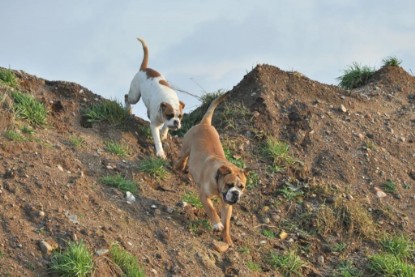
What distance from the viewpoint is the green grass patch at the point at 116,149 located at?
33.2ft

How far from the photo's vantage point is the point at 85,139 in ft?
33.4

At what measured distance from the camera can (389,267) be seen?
29.8 ft

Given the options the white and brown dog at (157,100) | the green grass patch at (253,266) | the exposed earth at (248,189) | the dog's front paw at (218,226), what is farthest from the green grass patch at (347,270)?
the white and brown dog at (157,100)

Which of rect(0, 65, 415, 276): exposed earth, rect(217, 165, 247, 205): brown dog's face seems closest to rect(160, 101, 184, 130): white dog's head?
rect(0, 65, 415, 276): exposed earth

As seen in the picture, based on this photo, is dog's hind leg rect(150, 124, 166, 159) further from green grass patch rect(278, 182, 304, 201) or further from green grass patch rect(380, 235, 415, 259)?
green grass patch rect(380, 235, 415, 259)

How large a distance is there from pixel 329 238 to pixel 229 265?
1808 millimetres

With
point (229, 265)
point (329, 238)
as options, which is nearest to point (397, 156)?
point (329, 238)

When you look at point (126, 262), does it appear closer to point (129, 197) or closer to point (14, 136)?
point (129, 197)

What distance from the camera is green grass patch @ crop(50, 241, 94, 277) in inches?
282

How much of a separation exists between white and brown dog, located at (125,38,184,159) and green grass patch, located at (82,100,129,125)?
0.41 m

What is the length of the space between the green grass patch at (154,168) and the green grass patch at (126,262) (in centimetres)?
207

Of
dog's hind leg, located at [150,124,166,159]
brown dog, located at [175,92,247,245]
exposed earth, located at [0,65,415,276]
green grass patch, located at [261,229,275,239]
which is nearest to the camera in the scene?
exposed earth, located at [0,65,415,276]

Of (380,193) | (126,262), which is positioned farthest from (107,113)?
(380,193)

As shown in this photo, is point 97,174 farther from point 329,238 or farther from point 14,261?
point 329,238
